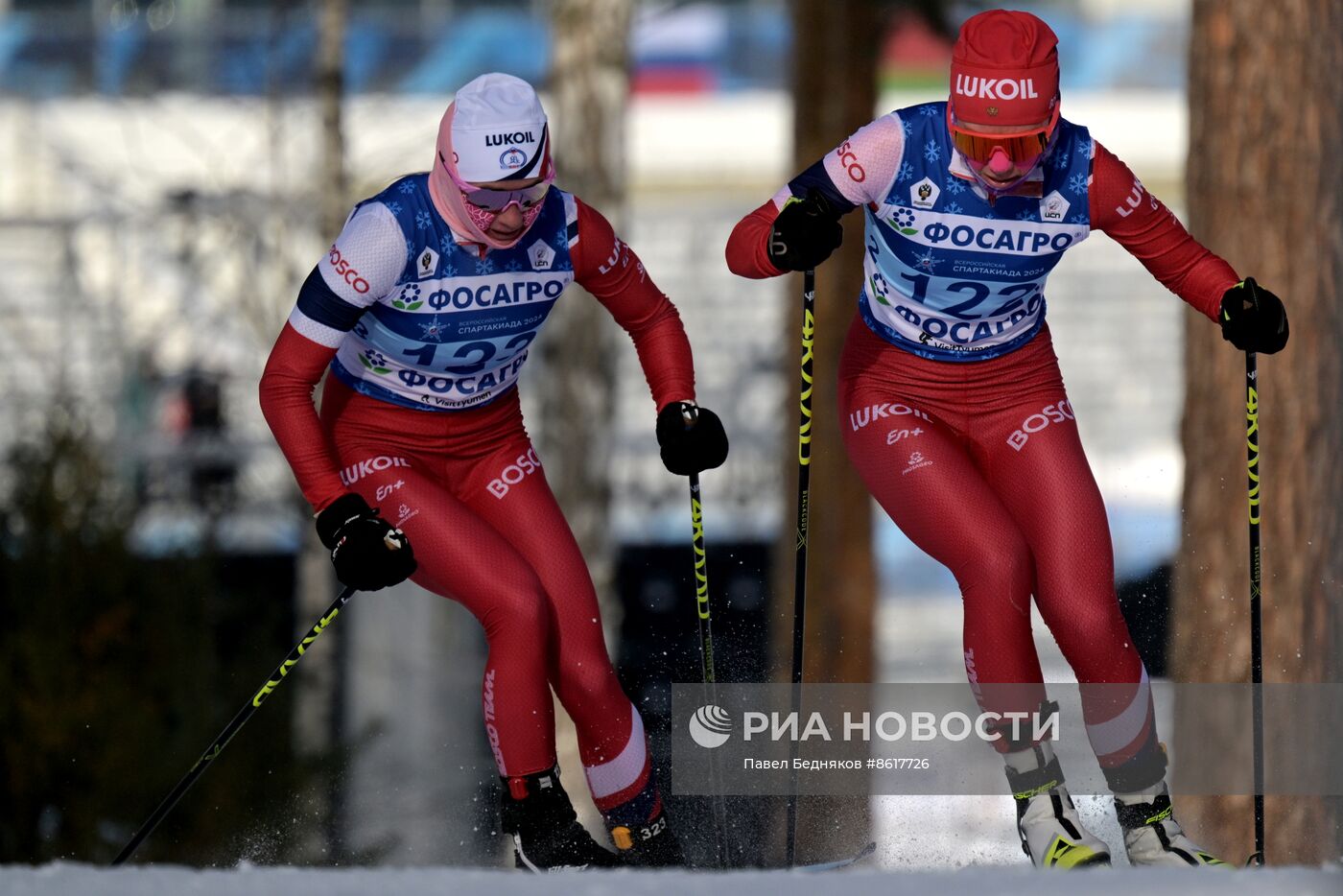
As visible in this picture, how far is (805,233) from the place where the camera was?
4.57 meters

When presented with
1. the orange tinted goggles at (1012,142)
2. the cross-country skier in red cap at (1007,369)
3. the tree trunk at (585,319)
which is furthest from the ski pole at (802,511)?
the tree trunk at (585,319)

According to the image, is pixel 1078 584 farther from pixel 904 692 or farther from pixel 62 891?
pixel 62 891

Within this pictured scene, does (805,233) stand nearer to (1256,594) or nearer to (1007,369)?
(1007,369)

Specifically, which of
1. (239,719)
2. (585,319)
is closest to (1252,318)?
(239,719)

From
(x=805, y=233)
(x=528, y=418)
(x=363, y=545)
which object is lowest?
(x=528, y=418)

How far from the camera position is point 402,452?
486 centimetres

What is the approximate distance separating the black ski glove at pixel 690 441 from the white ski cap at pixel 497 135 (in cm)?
75

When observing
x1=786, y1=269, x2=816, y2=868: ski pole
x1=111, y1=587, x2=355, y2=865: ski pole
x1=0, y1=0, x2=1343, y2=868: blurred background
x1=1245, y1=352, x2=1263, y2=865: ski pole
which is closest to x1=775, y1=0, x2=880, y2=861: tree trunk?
x1=0, y1=0, x2=1343, y2=868: blurred background

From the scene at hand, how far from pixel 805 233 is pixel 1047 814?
157cm

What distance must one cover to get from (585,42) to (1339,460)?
4087 millimetres

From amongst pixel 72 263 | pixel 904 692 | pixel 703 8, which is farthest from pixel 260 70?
pixel 703 8

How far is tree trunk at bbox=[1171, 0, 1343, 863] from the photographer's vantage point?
267 inches

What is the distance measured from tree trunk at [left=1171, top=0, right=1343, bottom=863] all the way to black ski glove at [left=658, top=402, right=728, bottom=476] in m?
2.79

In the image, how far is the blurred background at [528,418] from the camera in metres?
6.88
